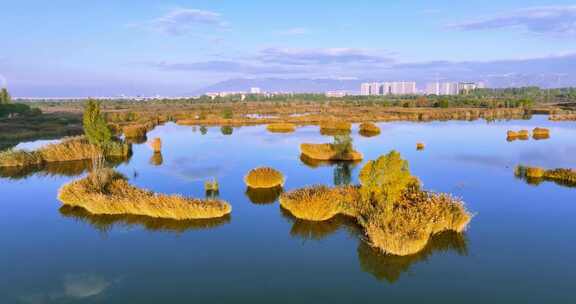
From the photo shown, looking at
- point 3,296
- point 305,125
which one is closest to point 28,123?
point 305,125

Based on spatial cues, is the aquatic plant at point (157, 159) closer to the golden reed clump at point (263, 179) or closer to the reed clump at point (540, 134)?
the golden reed clump at point (263, 179)

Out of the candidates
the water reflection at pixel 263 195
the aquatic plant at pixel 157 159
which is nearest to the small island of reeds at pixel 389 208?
the water reflection at pixel 263 195

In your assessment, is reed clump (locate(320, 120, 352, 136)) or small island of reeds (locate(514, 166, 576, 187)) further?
reed clump (locate(320, 120, 352, 136))

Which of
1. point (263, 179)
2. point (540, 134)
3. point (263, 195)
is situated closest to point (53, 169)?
point (263, 179)

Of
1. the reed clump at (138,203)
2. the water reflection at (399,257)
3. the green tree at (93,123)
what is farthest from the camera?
the green tree at (93,123)

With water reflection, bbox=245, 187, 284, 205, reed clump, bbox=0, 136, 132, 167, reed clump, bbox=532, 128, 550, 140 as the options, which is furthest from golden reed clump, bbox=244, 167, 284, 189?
reed clump, bbox=532, 128, 550, 140

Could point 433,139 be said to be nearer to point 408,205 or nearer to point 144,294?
point 408,205

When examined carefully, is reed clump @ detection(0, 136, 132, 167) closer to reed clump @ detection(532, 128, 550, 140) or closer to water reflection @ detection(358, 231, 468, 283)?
water reflection @ detection(358, 231, 468, 283)
